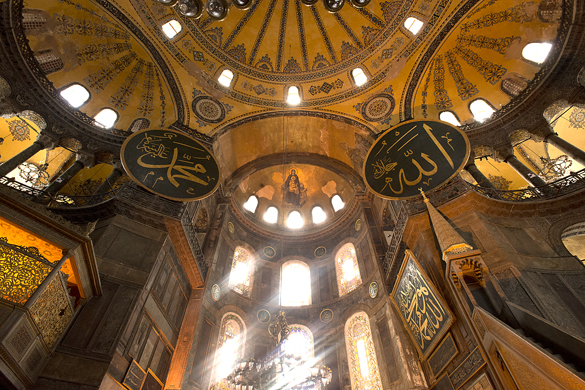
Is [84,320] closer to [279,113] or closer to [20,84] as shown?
[20,84]

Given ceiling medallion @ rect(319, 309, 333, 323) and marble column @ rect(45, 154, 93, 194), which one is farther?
ceiling medallion @ rect(319, 309, 333, 323)

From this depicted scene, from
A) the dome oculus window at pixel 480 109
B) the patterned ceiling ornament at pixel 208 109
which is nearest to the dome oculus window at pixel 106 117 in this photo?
the patterned ceiling ornament at pixel 208 109

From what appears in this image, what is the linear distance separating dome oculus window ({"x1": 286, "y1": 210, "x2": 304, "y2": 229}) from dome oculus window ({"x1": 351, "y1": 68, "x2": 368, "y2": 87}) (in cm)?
575

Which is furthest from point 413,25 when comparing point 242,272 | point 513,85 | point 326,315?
point 242,272

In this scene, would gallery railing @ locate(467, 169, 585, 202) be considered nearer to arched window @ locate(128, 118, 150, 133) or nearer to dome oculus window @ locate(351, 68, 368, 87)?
dome oculus window @ locate(351, 68, 368, 87)

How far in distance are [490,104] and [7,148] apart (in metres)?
15.4

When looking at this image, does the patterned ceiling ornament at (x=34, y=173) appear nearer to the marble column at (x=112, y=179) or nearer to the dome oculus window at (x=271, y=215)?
the marble column at (x=112, y=179)

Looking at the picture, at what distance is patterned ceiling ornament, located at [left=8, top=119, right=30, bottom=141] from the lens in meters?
9.73

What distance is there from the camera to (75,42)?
9.68 metres

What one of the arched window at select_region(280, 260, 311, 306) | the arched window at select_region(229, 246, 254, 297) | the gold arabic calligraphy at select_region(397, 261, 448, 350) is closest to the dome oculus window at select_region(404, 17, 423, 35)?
the gold arabic calligraphy at select_region(397, 261, 448, 350)

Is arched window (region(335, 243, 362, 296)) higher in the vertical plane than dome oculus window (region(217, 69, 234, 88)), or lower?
lower

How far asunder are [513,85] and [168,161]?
10378 mm

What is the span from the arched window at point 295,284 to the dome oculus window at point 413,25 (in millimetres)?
9336

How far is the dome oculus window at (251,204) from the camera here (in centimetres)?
1249
